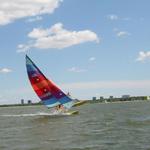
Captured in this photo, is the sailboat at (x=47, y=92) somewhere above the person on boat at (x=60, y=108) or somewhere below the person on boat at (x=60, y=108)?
above

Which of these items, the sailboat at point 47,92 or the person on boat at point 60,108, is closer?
the sailboat at point 47,92

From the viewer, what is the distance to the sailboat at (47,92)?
87438 millimetres

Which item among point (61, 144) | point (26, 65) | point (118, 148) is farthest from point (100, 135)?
point (26, 65)

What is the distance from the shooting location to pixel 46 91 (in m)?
89.0

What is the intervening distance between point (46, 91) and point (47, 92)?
0.91ft

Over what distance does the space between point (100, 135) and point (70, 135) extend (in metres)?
3.42

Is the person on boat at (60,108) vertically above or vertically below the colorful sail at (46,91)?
below

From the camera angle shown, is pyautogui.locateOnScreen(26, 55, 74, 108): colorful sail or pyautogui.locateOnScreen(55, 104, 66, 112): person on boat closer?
pyautogui.locateOnScreen(26, 55, 74, 108): colorful sail

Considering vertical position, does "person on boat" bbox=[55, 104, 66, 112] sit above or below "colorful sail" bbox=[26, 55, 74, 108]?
below

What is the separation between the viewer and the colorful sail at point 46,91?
87.2 m

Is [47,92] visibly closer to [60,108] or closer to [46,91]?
[46,91]

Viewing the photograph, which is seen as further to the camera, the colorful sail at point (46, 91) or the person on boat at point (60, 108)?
the person on boat at point (60, 108)

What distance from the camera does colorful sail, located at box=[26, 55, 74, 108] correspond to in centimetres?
8725

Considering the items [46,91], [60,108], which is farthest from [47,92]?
[60,108]
